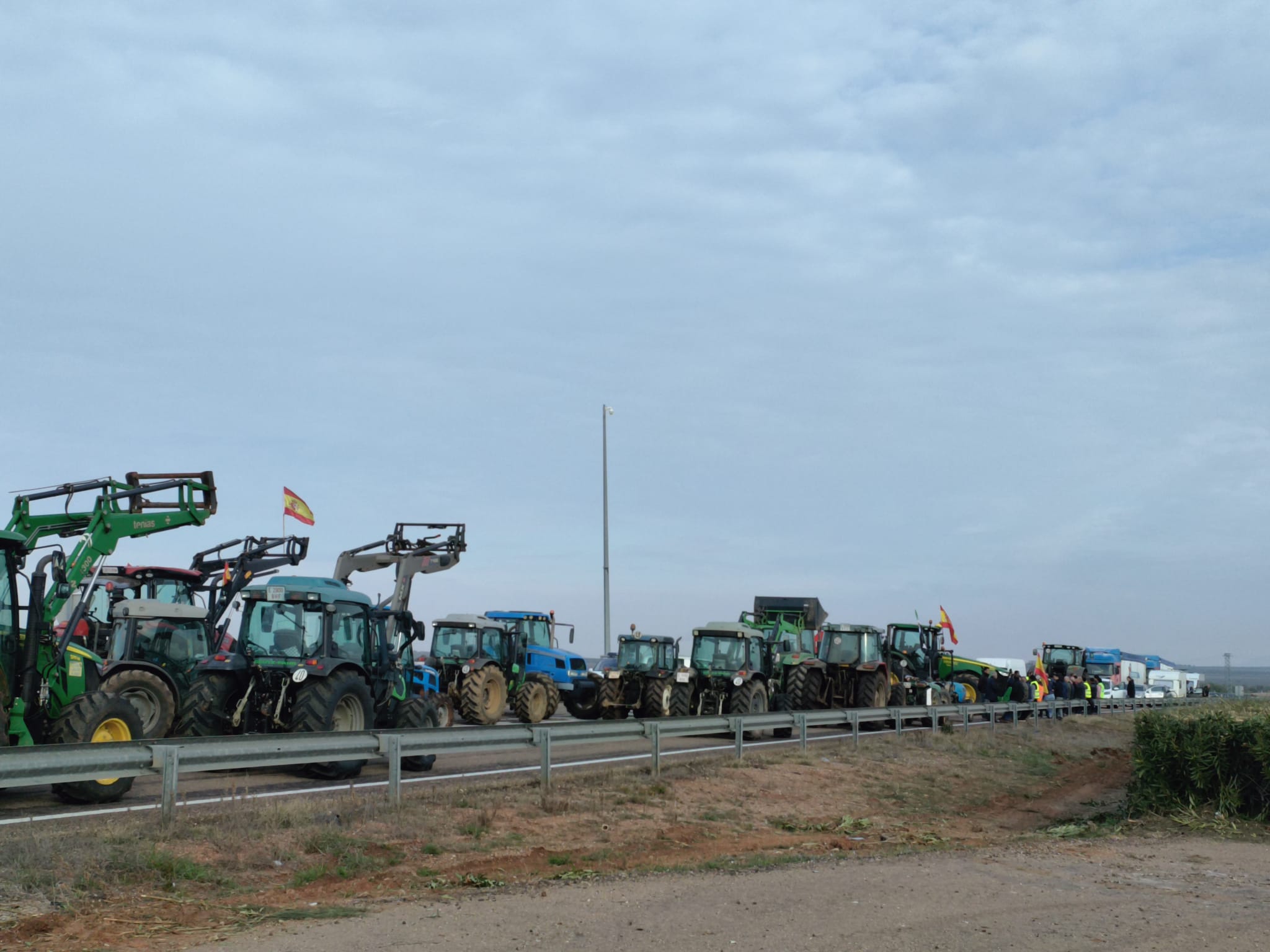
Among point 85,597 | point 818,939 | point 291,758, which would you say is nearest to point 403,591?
point 85,597

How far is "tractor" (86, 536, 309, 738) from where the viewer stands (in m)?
16.6

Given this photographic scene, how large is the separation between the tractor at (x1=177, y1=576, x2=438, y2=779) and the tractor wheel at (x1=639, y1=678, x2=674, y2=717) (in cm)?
889

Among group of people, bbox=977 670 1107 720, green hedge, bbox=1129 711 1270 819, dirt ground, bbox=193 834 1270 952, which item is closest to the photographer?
dirt ground, bbox=193 834 1270 952

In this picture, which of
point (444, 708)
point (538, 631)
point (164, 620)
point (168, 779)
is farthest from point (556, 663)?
point (168, 779)

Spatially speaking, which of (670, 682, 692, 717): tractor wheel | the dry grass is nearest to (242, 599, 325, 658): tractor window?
the dry grass

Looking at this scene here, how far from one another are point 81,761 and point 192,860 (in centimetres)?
192

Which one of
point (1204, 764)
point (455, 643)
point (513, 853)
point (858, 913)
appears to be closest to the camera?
point (858, 913)

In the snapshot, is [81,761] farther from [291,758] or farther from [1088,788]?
[1088,788]

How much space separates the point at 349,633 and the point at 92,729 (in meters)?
5.11

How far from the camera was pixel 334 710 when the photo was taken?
16.6 m

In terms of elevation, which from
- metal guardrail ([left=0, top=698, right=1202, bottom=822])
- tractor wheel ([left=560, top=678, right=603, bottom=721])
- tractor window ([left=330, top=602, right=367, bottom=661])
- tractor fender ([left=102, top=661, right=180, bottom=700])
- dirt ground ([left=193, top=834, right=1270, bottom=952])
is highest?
tractor window ([left=330, top=602, right=367, bottom=661])

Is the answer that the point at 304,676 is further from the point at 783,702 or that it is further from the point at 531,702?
the point at 783,702

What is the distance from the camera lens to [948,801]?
1898cm

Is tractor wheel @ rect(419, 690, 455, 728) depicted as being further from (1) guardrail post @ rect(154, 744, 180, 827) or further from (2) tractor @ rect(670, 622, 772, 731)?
(1) guardrail post @ rect(154, 744, 180, 827)
